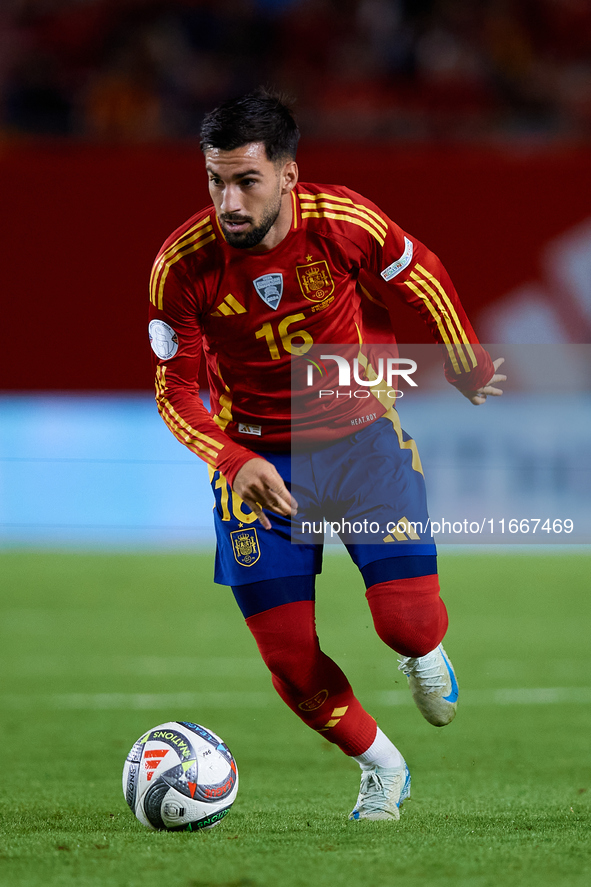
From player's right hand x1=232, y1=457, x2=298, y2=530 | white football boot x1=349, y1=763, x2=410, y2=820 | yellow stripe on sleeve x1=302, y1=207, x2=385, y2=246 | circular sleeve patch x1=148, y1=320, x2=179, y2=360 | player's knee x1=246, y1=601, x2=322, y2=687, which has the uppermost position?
yellow stripe on sleeve x1=302, y1=207, x2=385, y2=246

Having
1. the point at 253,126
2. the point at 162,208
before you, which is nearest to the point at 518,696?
the point at 253,126

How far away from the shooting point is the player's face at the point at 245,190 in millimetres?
3611

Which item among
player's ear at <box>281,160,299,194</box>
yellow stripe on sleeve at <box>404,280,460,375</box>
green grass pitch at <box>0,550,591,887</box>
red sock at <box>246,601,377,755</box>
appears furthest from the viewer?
yellow stripe on sleeve at <box>404,280,460,375</box>

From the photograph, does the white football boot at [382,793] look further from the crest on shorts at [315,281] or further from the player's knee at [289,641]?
the crest on shorts at [315,281]

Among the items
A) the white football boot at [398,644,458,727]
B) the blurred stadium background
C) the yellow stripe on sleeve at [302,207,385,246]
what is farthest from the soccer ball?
the blurred stadium background

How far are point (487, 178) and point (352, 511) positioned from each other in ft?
25.5

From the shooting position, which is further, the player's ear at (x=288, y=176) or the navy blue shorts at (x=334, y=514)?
the navy blue shorts at (x=334, y=514)

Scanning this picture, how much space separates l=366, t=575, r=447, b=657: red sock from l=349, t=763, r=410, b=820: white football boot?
445 mm

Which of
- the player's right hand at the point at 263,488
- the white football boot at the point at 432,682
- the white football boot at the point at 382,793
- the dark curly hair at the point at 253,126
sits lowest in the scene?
the white football boot at the point at 382,793

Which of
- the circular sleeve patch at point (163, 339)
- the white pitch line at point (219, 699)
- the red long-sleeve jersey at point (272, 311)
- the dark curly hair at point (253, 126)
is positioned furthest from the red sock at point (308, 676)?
the white pitch line at point (219, 699)

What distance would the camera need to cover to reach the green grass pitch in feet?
10.2

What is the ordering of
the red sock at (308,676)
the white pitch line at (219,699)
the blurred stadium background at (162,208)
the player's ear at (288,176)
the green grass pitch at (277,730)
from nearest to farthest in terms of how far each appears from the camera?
1. the green grass pitch at (277,730)
2. the player's ear at (288,176)
3. the red sock at (308,676)
4. the white pitch line at (219,699)
5. the blurred stadium background at (162,208)

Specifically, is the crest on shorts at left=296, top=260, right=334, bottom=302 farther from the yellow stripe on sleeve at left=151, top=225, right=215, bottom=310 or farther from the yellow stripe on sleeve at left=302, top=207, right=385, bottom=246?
the yellow stripe on sleeve at left=151, top=225, right=215, bottom=310

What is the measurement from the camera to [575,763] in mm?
4934
